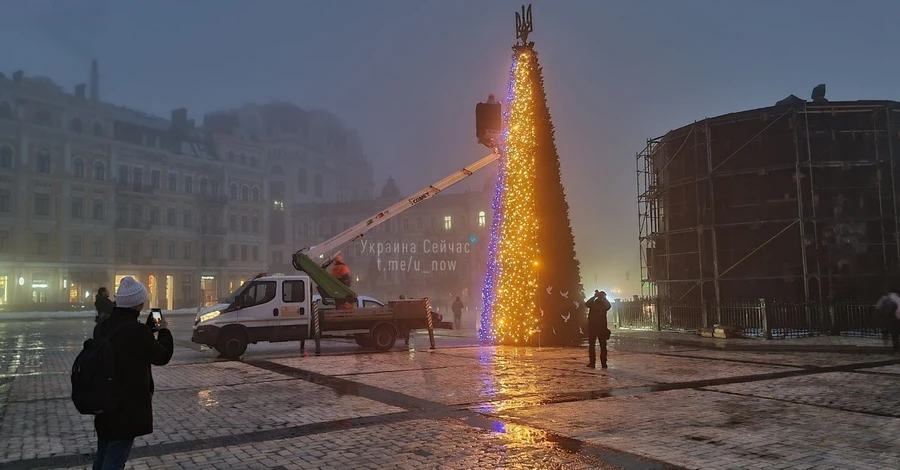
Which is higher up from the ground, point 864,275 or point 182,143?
point 182,143

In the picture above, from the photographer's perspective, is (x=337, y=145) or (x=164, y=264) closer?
(x=164, y=264)

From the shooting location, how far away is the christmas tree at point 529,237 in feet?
62.6

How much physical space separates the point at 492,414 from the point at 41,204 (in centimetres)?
6031

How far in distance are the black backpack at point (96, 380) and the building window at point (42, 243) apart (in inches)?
2398

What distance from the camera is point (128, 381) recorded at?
4.31m

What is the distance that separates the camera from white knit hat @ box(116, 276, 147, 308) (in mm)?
4488

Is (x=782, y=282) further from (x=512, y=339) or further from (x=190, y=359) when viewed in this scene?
(x=190, y=359)

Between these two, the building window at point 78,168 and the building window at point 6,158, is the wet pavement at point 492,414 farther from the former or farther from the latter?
the building window at point 78,168

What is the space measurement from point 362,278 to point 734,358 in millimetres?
69478

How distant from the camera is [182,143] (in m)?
70.4

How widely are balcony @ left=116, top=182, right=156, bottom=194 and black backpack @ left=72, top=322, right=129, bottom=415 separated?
64.4 meters

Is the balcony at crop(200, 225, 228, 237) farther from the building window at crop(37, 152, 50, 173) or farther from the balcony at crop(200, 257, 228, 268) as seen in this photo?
the building window at crop(37, 152, 50, 173)

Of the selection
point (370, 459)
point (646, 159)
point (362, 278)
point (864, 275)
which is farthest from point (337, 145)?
point (370, 459)

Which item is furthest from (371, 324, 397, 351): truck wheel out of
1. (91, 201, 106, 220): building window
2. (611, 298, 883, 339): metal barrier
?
(91, 201, 106, 220): building window
